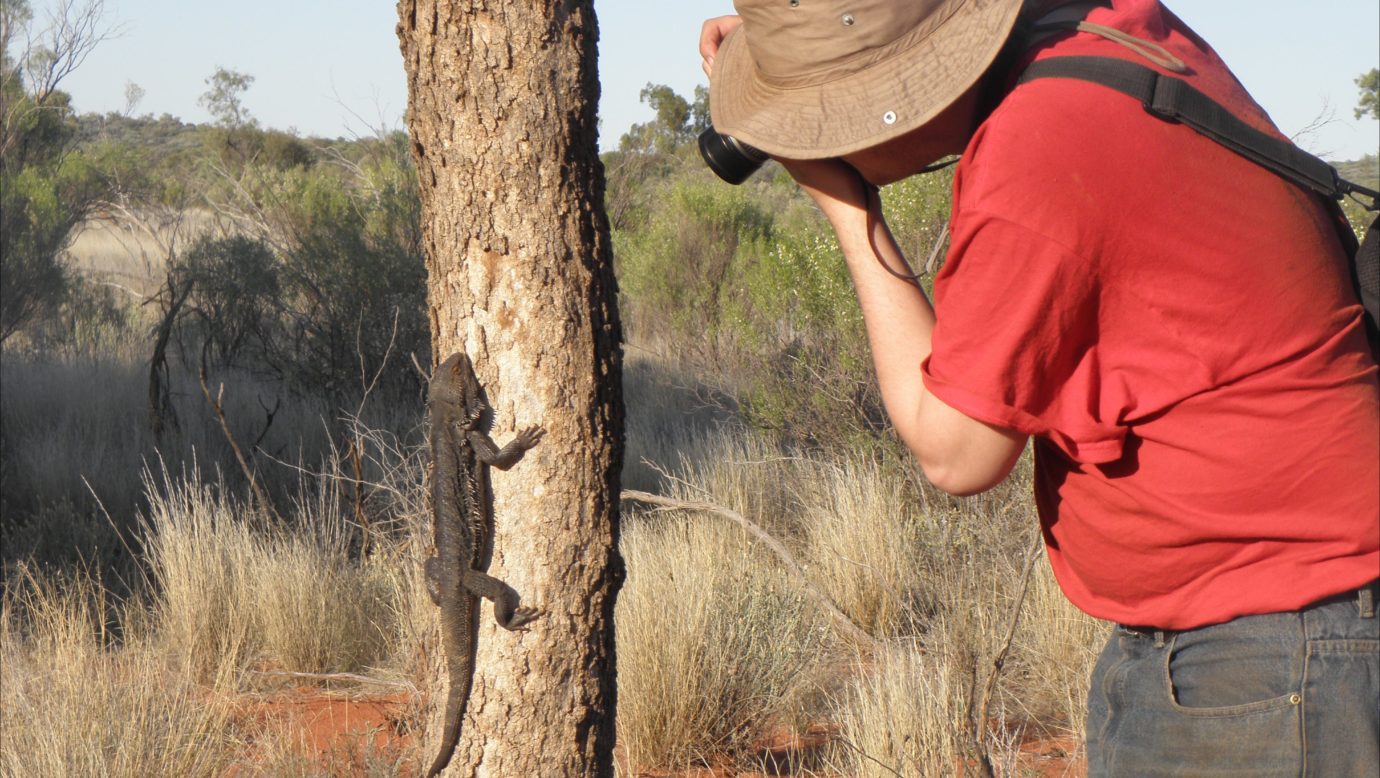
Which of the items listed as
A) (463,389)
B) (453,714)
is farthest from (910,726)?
(463,389)

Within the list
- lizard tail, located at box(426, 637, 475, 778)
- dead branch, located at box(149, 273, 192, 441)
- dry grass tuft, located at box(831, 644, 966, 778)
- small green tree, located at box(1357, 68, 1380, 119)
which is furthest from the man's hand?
small green tree, located at box(1357, 68, 1380, 119)

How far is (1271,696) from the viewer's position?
4.94 ft

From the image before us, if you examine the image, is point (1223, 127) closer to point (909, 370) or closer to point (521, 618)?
point (909, 370)

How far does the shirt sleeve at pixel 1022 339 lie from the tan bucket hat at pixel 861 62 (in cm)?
22

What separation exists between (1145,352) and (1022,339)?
181mm

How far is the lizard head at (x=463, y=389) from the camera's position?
2.38 meters

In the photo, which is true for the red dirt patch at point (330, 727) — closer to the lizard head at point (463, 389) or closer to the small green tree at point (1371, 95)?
the lizard head at point (463, 389)

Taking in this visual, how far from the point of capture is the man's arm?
1499 millimetres

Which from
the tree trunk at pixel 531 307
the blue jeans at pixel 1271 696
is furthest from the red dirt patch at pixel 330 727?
the blue jeans at pixel 1271 696

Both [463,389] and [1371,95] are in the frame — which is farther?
[1371,95]

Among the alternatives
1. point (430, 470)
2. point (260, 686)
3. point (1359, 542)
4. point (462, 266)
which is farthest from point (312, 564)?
point (1359, 542)

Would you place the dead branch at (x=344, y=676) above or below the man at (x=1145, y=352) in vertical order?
below

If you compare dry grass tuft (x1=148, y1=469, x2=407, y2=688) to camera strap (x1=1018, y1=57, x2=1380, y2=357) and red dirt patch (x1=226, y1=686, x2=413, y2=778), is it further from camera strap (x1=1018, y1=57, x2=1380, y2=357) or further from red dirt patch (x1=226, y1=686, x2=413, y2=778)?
camera strap (x1=1018, y1=57, x2=1380, y2=357)

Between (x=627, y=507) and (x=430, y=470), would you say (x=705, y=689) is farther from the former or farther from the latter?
(x=627, y=507)
